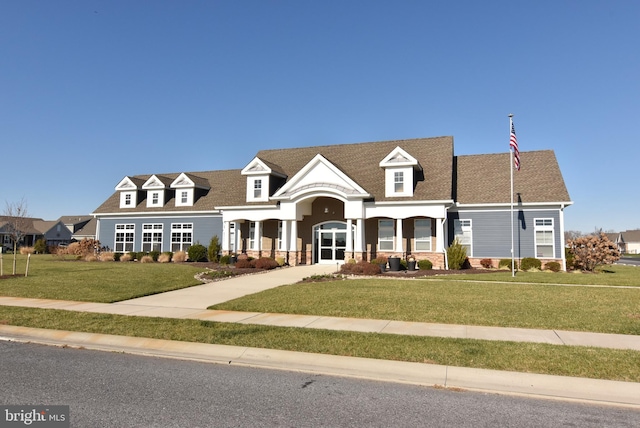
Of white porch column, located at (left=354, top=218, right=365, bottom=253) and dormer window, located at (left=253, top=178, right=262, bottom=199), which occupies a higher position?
dormer window, located at (left=253, top=178, right=262, bottom=199)

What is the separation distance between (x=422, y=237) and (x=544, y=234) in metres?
7.11

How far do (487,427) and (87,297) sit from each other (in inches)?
536

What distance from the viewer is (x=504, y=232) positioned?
26.2 meters

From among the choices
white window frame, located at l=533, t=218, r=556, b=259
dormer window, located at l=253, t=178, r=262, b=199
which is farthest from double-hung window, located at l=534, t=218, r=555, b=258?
dormer window, located at l=253, t=178, r=262, b=199

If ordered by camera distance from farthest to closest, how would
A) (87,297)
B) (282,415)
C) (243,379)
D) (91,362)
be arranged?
(87,297) → (91,362) → (243,379) → (282,415)

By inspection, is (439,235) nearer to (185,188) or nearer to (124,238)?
(185,188)

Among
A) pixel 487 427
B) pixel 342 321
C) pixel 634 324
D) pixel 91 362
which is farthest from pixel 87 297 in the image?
pixel 634 324

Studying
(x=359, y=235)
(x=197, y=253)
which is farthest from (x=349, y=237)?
(x=197, y=253)

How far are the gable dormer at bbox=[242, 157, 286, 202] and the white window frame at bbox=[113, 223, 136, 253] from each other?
12384 millimetres

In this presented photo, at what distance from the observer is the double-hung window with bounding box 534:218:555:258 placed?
83.4 ft

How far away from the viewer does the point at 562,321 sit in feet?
33.8

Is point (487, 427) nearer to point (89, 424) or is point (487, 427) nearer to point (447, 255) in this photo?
point (89, 424)

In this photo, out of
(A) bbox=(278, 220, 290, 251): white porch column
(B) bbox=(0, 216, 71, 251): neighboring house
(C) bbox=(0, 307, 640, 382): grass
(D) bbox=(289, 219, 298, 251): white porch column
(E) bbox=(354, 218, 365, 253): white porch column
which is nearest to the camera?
(C) bbox=(0, 307, 640, 382): grass

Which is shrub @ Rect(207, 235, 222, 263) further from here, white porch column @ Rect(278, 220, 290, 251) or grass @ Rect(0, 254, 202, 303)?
grass @ Rect(0, 254, 202, 303)
